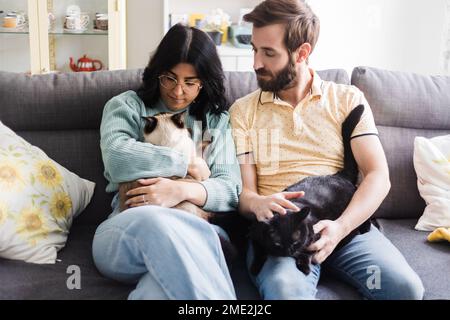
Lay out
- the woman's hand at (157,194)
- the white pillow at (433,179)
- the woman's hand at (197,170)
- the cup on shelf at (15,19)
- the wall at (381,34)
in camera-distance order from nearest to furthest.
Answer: the woman's hand at (157,194) < the woman's hand at (197,170) < the white pillow at (433,179) < the cup on shelf at (15,19) < the wall at (381,34)

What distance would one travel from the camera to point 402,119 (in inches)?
69.0

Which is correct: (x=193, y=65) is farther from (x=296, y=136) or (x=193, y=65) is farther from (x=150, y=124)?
(x=296, y=136)

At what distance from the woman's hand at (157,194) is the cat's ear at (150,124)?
0.15 m

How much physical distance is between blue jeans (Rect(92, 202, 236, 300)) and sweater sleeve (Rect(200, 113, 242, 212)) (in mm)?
225

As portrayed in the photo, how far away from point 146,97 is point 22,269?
0.60 m

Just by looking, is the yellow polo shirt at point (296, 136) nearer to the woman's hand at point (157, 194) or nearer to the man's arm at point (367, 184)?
the man's arm at point (367, 184)

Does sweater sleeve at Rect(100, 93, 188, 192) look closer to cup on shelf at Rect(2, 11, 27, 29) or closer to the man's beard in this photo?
the man's beard

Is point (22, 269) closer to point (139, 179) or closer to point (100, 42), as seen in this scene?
point (139, 179)

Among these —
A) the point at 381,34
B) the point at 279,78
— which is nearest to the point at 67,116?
the point at 279,78

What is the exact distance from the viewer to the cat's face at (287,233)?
48.8 inches

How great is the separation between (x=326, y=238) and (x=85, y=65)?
194cm

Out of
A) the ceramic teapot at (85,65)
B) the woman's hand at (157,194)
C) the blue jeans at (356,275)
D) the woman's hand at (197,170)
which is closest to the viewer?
the blue jeans at (356,275)

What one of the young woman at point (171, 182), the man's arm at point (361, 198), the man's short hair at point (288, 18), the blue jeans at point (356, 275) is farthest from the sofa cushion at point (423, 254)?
the man's short hair at point (288, 18)
